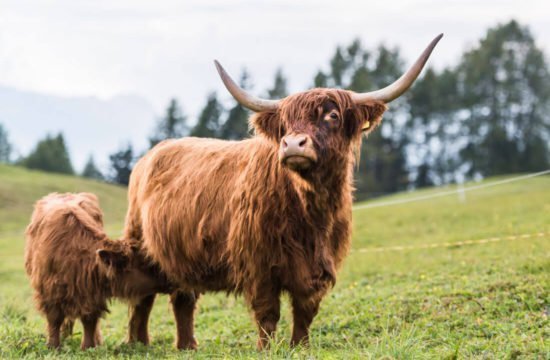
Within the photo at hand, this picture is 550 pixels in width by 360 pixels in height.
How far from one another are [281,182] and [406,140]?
167ft

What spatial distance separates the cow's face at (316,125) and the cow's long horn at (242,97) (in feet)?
Result: 0.19

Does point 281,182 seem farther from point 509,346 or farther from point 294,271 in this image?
point 509,346

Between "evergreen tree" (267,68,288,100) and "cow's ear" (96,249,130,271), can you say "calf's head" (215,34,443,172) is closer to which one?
"cow's ear" (96,249,130,271)

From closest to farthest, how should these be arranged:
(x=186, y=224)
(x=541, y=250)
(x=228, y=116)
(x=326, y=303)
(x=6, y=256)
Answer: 1. (x=186, y=224)
2. (x=326, y=303)
3. (x=541, y=250)
4. (x=6, y=256)
5. (x=228, y=116)

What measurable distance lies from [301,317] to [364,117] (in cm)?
168

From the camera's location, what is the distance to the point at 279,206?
536 cm

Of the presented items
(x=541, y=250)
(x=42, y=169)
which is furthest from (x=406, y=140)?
(x=541, y=250)

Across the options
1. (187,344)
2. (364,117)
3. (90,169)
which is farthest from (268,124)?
(90,169)

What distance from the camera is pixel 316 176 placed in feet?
16.7

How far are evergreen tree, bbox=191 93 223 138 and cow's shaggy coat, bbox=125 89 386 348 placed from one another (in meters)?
35.4

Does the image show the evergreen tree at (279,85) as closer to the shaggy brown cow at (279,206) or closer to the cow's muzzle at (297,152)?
the shaggy brown cow at (279,206)

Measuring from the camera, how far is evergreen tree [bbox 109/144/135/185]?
38.3 ft

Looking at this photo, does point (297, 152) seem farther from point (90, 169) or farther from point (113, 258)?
point (90, 169)

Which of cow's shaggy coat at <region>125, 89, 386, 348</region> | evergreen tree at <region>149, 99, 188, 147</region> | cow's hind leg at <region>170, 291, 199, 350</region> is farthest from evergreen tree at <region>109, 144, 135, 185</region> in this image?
evergreen tree at <region>149, 99, 188, 147</region>
